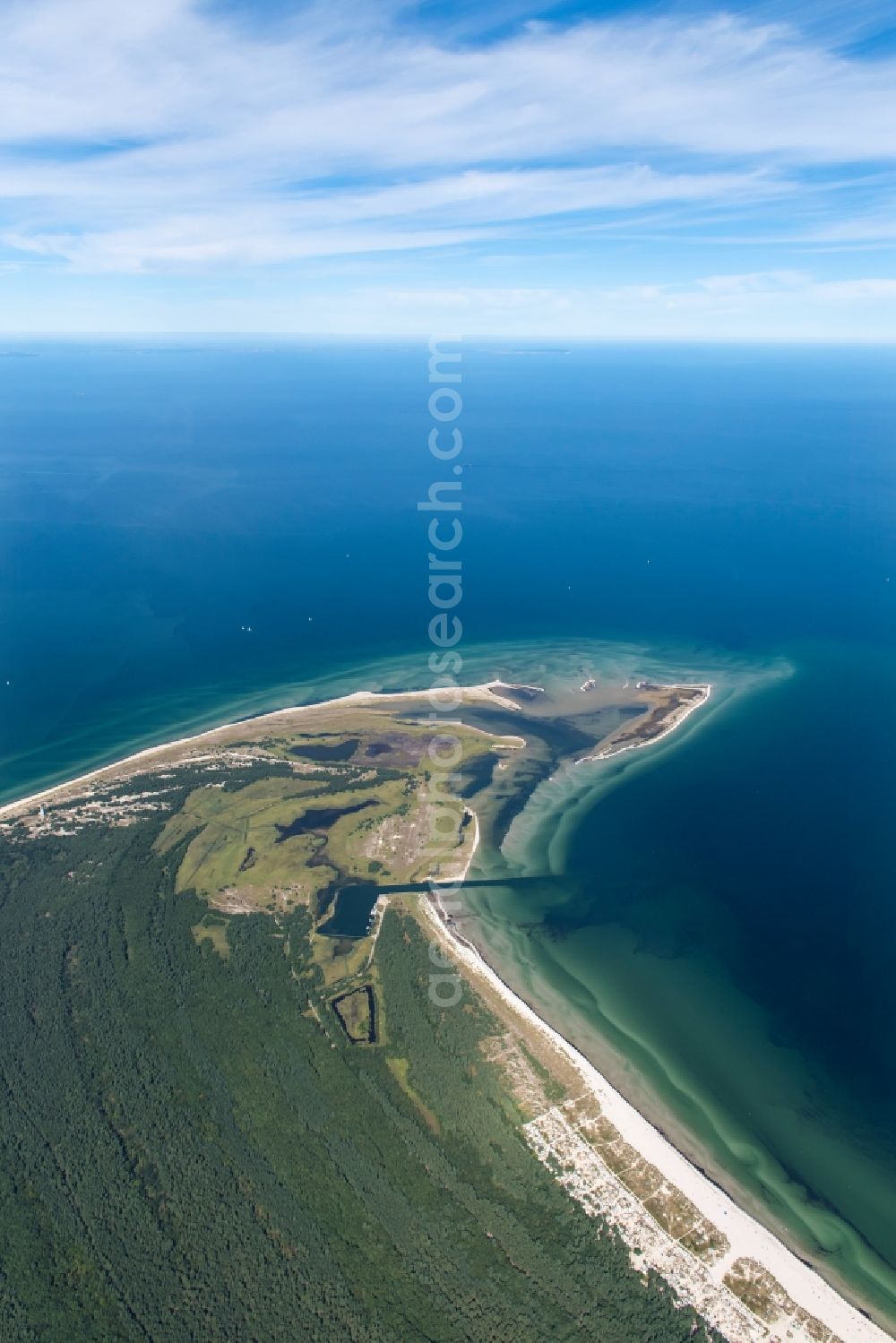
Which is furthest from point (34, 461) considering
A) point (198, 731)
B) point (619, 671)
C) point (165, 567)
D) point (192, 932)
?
point (192, 932)

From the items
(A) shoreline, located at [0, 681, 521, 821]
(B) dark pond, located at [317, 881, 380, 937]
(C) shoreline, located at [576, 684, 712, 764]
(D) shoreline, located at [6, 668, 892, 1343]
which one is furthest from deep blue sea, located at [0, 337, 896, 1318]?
(B) dark pond, located at [317, 881, 380, 937]

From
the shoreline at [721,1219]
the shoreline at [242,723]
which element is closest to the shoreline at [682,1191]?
the shoreline at [721,1219]

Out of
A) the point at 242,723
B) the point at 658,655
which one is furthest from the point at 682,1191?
the point at 658,655

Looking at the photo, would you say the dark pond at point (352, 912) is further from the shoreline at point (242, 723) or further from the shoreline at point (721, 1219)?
the shoreline at point (242, 723)

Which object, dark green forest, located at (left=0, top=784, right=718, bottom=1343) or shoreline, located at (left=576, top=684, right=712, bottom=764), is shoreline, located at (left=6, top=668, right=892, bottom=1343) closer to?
dark green forest, located at (left=0, top=784, right=718, bottom=1343)

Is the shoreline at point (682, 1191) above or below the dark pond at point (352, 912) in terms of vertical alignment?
below

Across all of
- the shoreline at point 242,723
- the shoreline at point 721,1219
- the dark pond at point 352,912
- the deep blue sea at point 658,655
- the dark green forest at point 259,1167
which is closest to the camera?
the dark green forest at point 259,1167
